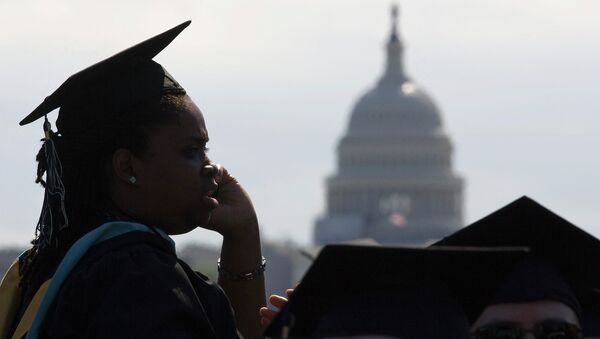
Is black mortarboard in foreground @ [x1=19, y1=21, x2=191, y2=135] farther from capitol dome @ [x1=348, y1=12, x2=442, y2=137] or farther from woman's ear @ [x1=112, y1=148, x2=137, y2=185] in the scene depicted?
capitol dome @ [x1=348, y1=12, x2=442, y2=137]

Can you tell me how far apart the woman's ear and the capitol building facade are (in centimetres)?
13288

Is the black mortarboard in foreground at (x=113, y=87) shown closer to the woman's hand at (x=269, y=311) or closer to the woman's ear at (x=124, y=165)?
the woman's ear at (x=124, y=165)

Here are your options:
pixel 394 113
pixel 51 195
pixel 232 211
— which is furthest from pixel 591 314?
pixel 394 113

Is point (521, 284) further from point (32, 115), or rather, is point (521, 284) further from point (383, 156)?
point (383, 156)

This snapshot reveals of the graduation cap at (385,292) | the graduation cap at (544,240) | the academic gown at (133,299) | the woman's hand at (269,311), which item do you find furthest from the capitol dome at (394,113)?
the graduation cap at (385,292)

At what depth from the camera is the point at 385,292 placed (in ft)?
14.0

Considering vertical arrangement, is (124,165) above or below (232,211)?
above

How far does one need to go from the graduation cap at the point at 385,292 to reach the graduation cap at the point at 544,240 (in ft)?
1.77

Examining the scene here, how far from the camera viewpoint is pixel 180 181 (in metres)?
4.82

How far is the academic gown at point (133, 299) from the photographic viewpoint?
14.5 ft

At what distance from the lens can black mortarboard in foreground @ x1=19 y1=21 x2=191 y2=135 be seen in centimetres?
483

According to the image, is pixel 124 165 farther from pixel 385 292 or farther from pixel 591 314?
pixel 591 314

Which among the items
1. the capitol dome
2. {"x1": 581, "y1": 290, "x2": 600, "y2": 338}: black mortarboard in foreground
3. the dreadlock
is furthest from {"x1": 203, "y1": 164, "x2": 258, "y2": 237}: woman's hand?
the capitol dome

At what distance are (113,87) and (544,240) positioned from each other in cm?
107
